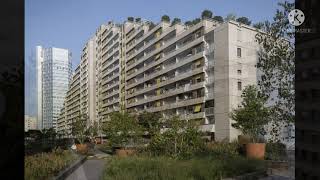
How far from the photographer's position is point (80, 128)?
2.55 m

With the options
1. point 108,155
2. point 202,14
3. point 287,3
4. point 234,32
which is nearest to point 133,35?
point 202,14

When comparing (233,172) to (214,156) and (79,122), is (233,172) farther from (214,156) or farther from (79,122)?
(79,122)

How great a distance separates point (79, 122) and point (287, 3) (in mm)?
1679

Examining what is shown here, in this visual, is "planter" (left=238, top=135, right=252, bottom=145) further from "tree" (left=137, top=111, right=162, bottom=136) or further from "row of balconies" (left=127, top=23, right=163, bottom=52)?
"row of balconies" (left=127, top=23, right=163, bottom=52)

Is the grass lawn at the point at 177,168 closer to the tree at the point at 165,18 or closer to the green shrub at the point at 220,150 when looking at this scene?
the green shrub at the point at 220,150

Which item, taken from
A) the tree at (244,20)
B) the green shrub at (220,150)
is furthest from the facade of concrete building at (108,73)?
the tree at (244,20)

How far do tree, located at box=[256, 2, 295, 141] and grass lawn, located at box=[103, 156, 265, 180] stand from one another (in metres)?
0.42

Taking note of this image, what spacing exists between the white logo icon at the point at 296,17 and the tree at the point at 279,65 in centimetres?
4

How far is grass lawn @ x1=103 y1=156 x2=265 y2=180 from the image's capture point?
2516 millimetres

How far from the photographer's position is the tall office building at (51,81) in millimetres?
2322

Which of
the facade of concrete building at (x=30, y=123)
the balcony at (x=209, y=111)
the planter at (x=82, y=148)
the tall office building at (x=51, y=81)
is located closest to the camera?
the facade of concrete building at (x=30, y=123)

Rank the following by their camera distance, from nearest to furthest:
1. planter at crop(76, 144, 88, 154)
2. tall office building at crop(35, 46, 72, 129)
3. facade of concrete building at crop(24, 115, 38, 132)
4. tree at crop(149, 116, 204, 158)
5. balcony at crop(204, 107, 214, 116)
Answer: facade of concrete building at crop(24, 115, 38, 132) → tall office building at crop(35, 46, 72, 129) → planter at crop(76, 144, 88, 154) → balcony at crop(204, 107, 214, 116) → tree at crop(149, 116, 204, 158)

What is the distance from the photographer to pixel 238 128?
8.32 feet

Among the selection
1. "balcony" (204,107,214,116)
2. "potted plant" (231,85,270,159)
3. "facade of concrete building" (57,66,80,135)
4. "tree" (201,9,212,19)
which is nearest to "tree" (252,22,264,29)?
"tree" (201,9,212,19)
